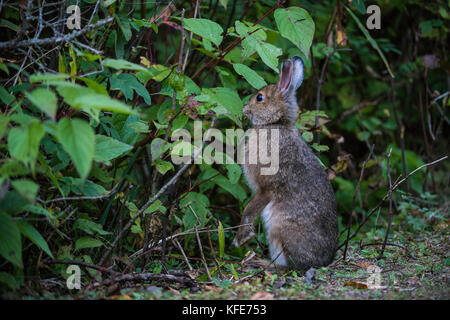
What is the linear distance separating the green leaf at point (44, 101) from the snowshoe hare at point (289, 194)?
7.93ft

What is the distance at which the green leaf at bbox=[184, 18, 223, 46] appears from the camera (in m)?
3.65

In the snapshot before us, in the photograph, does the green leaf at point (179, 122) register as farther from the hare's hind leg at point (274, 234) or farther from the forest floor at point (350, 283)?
the hare's hind leg at point (274, 234)

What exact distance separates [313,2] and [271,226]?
3742 millimetres

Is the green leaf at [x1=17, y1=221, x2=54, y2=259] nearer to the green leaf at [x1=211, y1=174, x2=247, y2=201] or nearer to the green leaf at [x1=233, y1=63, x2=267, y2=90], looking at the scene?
the green leaf at [x1=233, y1=63, x2=267, y2=90]

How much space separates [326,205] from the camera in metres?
4.62

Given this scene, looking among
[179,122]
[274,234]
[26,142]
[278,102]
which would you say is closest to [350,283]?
[274,234]

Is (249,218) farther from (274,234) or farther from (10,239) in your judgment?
(10,239)

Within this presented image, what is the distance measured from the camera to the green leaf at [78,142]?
236cm

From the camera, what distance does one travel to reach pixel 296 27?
153 inches

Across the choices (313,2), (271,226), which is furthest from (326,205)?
(313,2)

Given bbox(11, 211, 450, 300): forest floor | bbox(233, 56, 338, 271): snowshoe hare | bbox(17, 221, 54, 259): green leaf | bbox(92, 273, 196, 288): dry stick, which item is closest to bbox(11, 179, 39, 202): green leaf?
bbox(17, 221, 54, 259): green leaf

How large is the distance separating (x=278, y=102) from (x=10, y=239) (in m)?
3.26

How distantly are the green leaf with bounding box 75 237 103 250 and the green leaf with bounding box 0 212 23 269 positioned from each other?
2.60ft
